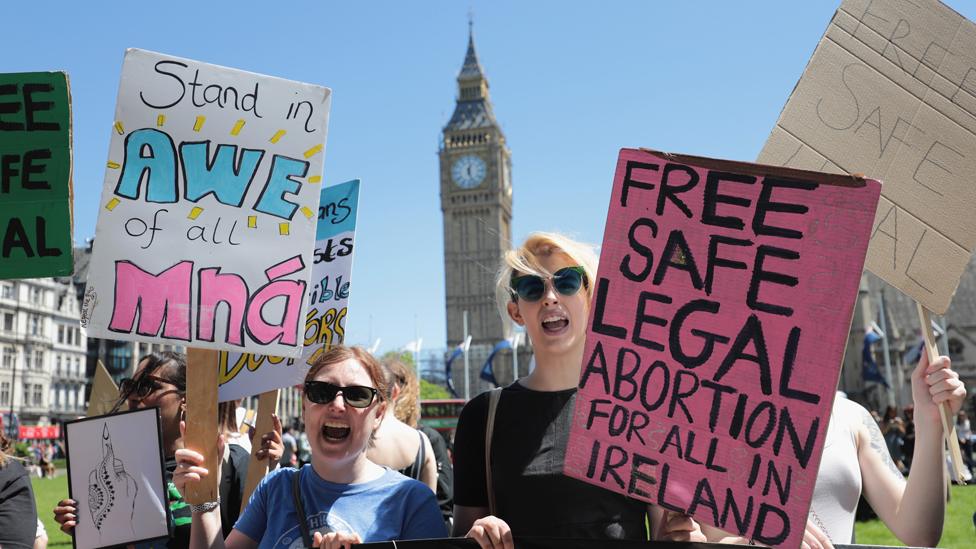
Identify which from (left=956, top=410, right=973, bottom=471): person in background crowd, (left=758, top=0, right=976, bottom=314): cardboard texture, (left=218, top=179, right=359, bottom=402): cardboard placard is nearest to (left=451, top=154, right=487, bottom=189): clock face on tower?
(left=956, top=410, right=973, bottom=471): person in background crowd

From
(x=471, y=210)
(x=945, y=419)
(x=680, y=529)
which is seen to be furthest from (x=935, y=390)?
(x=471, y=210)

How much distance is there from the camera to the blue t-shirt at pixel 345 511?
224 cm

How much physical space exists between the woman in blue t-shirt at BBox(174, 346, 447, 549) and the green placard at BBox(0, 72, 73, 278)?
41.2 inches

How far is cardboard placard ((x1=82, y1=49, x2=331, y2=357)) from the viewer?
2.70 metres

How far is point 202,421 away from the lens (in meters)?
2.51

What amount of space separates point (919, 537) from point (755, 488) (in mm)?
655

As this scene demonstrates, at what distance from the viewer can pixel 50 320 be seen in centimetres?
5747

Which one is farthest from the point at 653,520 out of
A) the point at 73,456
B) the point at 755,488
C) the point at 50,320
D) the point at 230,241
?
the point at 50,320

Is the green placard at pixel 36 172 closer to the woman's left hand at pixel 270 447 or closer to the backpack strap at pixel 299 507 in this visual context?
the woman's left hand at pixel 270 447

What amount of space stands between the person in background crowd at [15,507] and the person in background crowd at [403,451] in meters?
1.25

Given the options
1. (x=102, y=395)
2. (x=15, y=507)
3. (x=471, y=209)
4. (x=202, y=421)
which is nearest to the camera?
(x=202, y=421)

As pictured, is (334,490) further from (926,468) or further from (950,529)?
(950,529)

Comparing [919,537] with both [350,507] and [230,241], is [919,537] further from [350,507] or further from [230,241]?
[230,241]

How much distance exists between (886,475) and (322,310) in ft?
8.26
